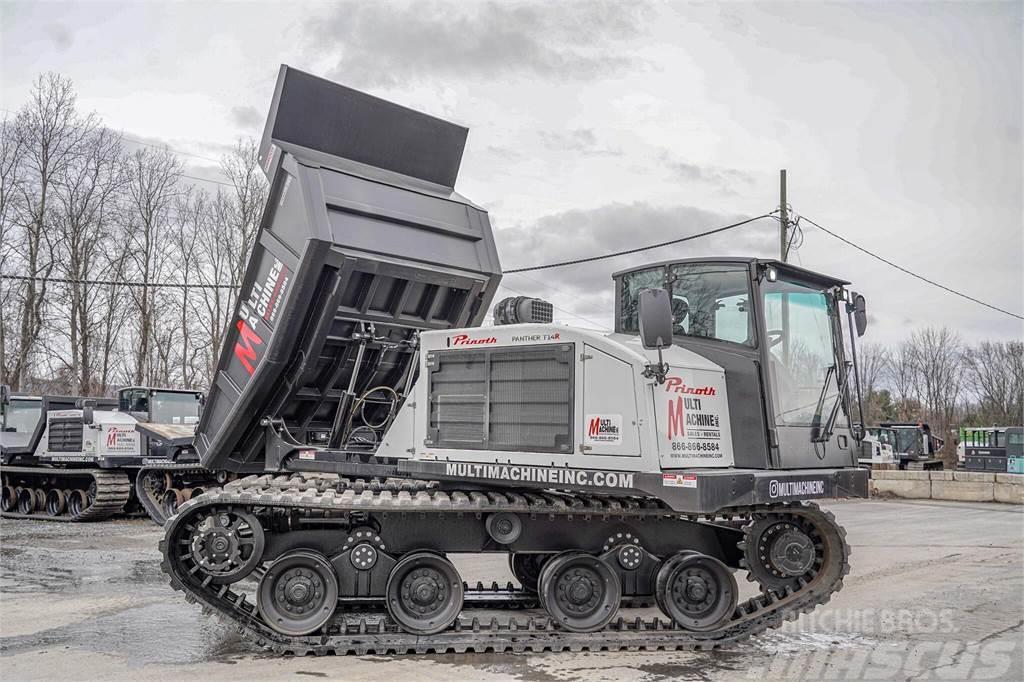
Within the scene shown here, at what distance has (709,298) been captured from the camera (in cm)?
682

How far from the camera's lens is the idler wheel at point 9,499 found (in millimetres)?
18250

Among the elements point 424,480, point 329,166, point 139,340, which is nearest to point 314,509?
point 424,480

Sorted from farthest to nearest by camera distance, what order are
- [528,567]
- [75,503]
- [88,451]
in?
[75,503]
[88,451]
[528,567]

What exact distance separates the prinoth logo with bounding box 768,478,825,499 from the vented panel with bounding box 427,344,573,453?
1.45 m

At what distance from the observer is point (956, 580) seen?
955 centimetres

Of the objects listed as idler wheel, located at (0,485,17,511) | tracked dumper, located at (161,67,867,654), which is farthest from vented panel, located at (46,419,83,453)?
tracked dumper, located at (161,67,867,654)

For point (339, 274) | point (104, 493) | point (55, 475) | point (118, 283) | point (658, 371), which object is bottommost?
point (104, 493)

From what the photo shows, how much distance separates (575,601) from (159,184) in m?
27.0

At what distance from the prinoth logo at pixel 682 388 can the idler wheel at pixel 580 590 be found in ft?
4.77

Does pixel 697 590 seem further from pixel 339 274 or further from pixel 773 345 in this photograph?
pixel 339 274

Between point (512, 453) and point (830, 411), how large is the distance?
2.55 m

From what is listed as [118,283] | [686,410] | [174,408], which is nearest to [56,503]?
[174,408]

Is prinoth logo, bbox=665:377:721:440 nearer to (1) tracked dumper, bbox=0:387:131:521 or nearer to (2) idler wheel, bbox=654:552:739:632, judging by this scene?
(2) idler wheel, bbox=654:552:739:632

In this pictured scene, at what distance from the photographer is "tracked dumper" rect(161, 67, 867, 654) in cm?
627
